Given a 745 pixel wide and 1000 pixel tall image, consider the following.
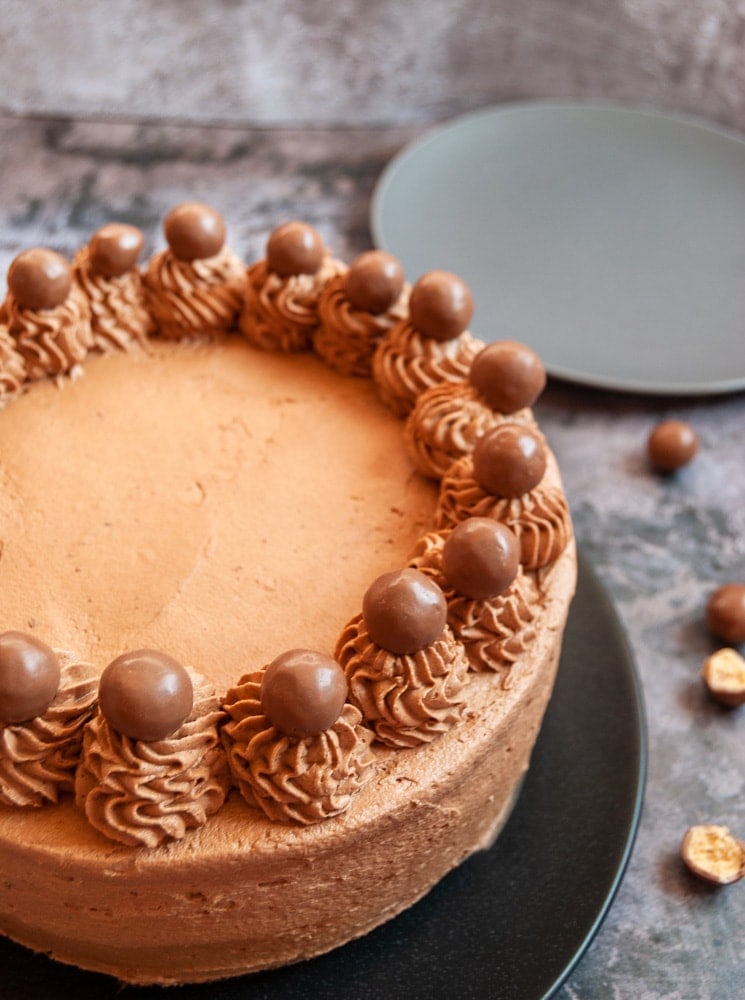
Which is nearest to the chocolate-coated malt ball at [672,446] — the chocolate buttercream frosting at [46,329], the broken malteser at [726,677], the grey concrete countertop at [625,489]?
the grey concrete countertop at [625,489]

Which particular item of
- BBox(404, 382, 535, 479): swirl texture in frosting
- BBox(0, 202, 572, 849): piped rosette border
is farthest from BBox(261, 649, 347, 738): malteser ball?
BBox(404, 382, 535, 479): swirl texture in frosting

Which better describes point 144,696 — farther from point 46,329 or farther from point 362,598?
point 46,329

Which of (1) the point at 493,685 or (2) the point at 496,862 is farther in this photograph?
(2) the point at 496,862

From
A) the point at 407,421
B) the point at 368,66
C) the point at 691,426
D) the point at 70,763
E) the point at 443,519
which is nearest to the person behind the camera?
the point at 70,763

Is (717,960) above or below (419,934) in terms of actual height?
below

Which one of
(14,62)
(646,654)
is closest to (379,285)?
(646,654)

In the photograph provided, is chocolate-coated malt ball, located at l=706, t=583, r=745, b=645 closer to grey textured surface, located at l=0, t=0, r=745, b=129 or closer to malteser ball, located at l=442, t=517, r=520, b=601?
malteser ball, located at l=442, t=517, r=520, b=601

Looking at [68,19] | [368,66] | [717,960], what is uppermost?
[68,19]

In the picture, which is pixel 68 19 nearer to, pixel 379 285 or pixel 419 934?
pixel 379 285
